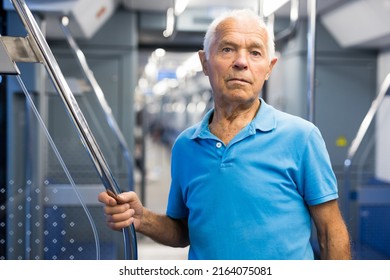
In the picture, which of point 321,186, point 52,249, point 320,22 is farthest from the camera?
point 320,22

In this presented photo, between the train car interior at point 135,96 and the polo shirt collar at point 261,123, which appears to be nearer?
the polo shirt collar at point 261,123

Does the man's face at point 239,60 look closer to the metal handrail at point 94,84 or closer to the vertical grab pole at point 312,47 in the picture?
the vertical grab pole at point 312,47

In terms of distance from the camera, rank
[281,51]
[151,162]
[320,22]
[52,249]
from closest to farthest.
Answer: [52,249], [320,22], [281,51], [151,162]

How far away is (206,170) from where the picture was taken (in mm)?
1603

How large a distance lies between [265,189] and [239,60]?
40cm

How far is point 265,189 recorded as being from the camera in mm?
1531

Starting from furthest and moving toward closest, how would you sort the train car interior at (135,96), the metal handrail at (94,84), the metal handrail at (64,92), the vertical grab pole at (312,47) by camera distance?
the metal handrail at (94,84)
the train car interior at (135,96)
the vertical grab pole at (312,47)
the metal handrail at (64,92)

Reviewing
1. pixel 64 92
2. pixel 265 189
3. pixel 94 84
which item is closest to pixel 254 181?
pixel 265 189

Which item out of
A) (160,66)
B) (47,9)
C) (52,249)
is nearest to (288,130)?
(52,249)

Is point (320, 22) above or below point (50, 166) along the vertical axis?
above

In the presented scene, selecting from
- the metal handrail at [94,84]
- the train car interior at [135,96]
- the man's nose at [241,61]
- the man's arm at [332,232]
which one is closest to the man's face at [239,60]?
the man's nose at [241,61]

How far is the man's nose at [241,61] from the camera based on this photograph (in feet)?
5.02

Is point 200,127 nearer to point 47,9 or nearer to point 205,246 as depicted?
point 205,246
